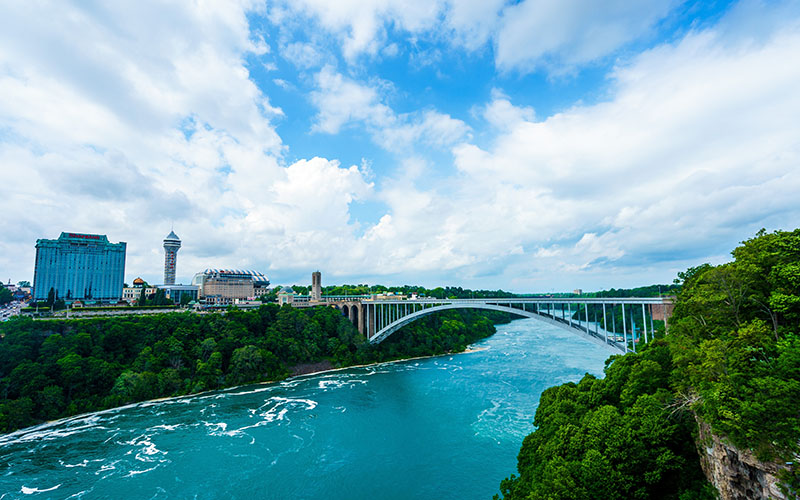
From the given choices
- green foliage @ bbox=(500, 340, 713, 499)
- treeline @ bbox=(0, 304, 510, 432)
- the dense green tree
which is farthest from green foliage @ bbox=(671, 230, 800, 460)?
the dense green tree

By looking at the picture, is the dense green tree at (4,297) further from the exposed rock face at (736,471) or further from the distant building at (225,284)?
the exposed rock face at (736,471)

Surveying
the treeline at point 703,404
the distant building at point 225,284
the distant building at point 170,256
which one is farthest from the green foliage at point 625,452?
the distant building at point 170,256

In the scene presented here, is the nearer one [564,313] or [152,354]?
[564,313]

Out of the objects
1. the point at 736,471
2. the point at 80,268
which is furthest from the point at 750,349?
the point at 80,268

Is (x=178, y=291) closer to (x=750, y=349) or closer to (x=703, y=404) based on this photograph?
(x=703, y=404)

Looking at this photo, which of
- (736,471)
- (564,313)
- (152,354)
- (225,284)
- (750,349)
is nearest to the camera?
(736,471)
